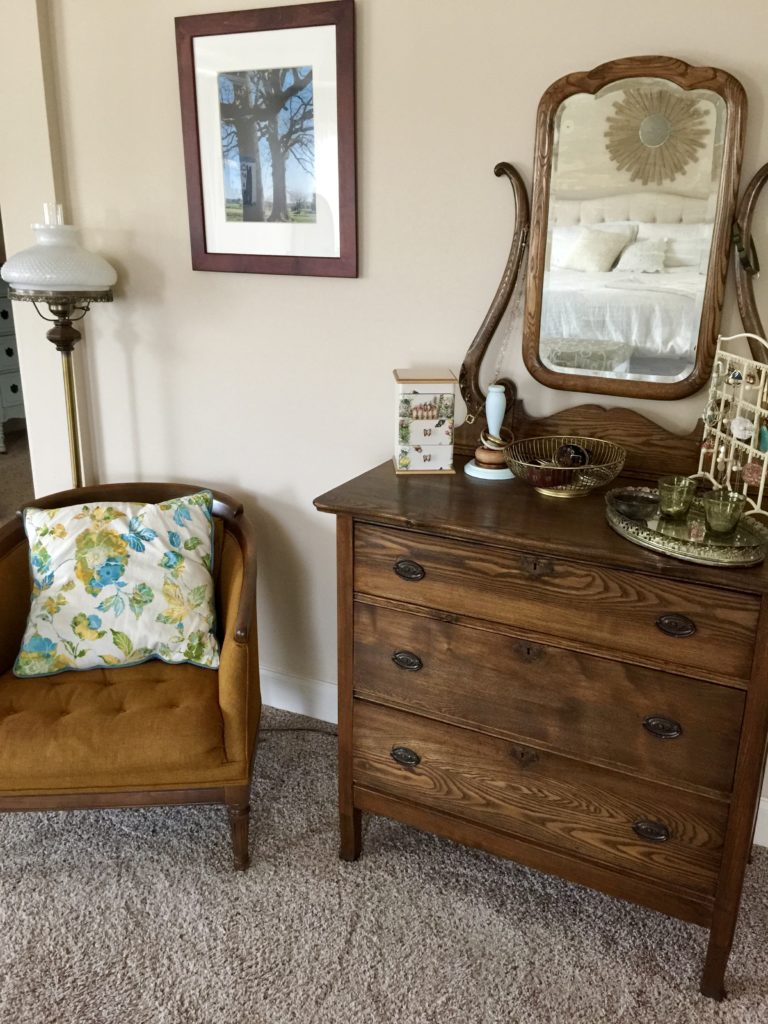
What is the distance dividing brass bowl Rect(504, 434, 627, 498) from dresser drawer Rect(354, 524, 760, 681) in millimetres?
237

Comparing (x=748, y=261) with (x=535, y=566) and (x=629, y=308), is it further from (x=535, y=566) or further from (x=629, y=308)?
(x=535, y=566)

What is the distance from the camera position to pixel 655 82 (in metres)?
1.74

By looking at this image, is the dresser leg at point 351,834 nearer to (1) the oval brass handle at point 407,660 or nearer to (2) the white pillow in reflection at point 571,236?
(1) the oval brass handle at point 407,660

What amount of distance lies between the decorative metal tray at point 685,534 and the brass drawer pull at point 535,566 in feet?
0.48

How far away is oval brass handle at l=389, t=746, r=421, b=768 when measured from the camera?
1.89 m

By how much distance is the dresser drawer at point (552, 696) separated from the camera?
5.14ft

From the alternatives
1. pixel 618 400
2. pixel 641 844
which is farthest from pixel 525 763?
pixel 618 400

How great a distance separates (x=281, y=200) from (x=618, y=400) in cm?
101

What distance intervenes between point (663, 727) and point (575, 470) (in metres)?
0.54

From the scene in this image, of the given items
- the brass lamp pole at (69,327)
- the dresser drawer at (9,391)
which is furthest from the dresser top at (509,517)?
the dresser drawer at (9,391)

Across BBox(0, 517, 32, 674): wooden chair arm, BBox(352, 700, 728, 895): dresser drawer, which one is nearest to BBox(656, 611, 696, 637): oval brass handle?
BBox(352, 700, 728, 895): dresser drawer

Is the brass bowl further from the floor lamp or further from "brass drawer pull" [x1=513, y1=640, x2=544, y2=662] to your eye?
the floor lamp

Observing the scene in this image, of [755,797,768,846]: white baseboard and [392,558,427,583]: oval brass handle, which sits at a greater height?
[392,558,427,583]: oval brass handle

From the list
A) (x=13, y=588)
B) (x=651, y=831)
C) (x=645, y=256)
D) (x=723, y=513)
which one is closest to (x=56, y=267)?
(x=13, y=588)
